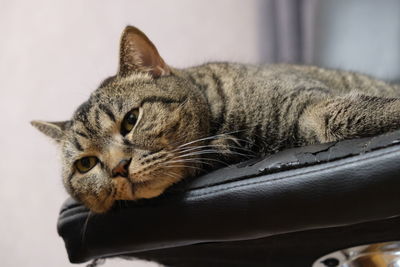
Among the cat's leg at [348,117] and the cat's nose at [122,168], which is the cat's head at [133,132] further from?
the cat's leg at [348,117]

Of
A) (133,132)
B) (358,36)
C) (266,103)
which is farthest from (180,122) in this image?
(358,36)

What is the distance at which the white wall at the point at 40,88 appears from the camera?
186cm

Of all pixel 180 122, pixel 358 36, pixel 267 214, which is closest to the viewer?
pixel 267 214

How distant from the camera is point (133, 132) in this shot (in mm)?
976

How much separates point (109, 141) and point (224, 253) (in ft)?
1.11

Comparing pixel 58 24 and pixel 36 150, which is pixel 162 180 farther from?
pixel 58 24

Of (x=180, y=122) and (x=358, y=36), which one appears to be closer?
(x=180, y=122)

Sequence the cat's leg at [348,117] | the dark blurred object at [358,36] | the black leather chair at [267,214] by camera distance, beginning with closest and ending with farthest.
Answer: the black leather chair at [267,214] < the cat's leg at [348,117] < the dark blurred object at [358,36]

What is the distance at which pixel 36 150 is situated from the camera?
6.29 ft

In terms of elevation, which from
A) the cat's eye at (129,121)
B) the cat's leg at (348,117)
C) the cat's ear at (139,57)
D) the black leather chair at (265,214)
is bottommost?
the black leather chair at (265,214)

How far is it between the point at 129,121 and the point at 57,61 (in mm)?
1072

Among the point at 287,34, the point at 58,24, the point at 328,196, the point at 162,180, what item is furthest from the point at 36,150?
the point at 328,196

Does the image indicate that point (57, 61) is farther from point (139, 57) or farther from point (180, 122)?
point (180, 122)

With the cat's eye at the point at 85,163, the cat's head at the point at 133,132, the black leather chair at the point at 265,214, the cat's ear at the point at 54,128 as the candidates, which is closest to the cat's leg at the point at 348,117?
the black leather chair at the point at 265,214
